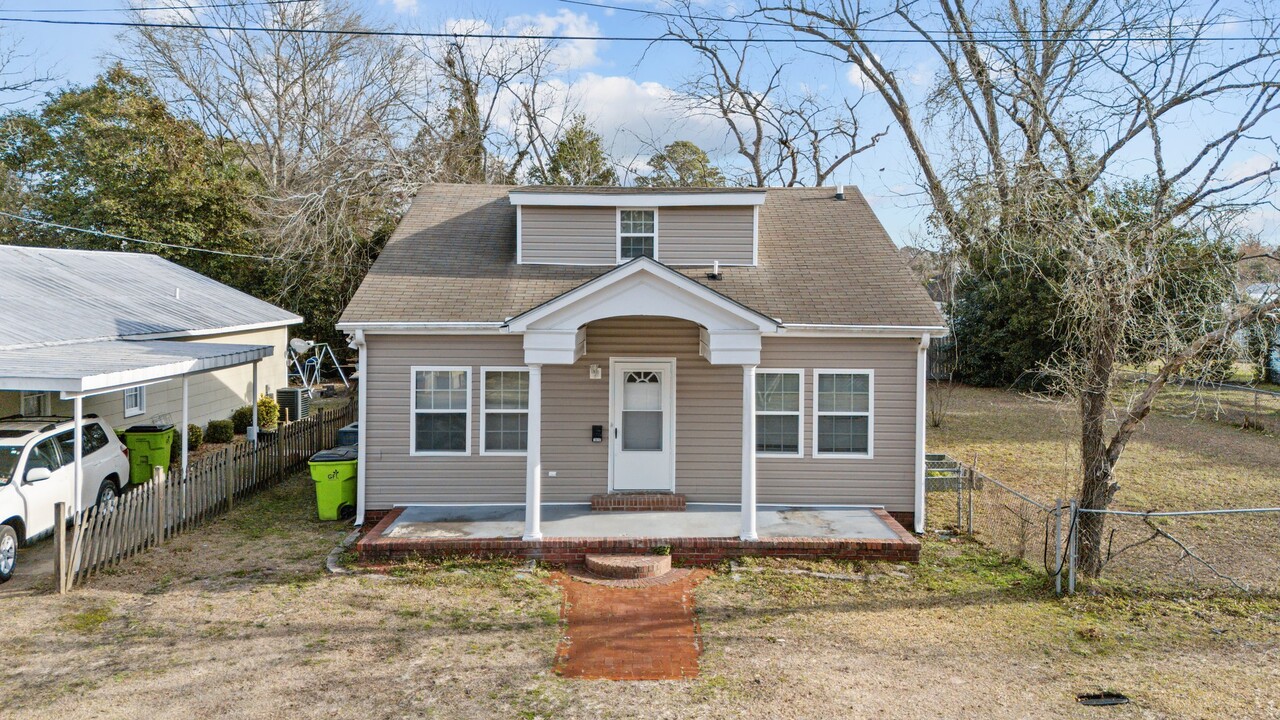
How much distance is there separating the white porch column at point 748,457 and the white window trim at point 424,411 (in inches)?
162

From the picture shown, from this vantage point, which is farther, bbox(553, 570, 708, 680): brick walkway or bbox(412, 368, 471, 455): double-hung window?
bbox(412, 368, 471, 455): double-hung window

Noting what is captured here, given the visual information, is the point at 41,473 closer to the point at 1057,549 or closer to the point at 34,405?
the point at 34,405

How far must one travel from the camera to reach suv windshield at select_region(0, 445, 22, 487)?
9643 mm

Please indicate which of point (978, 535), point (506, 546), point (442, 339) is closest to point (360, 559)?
point (506, 546)

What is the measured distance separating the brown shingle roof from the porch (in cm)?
287

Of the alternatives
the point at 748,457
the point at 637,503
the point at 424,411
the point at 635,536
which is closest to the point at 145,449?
the point at 424,411

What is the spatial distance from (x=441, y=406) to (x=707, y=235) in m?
5.24

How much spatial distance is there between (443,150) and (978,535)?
78.7 ft

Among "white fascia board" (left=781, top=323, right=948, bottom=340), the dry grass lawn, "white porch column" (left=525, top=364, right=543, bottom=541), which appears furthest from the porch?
"white fascia board" (left=781, top=323, right=948, bottom=340)

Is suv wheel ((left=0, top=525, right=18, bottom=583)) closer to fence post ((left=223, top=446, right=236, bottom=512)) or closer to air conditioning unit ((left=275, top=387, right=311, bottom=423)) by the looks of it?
fence post ((left=223, top=446, right=236, bottom=512))

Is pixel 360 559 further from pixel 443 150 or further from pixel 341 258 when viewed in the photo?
pixel 443 150

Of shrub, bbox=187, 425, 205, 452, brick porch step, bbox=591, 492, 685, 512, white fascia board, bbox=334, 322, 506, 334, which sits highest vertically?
white fascia board, bbox=334, 322, 506, 334

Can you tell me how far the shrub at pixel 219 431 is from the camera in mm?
18438

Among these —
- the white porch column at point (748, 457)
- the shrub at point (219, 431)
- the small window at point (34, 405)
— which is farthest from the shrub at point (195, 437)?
the white porch column at point (748, 457)
